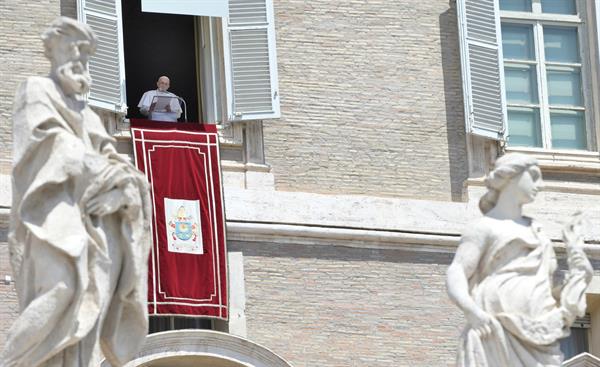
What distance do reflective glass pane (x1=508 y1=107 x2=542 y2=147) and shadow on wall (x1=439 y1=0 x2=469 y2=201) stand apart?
1.58 feet

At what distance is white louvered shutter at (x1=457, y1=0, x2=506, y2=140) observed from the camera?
3017cm

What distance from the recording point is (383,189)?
3003 cm

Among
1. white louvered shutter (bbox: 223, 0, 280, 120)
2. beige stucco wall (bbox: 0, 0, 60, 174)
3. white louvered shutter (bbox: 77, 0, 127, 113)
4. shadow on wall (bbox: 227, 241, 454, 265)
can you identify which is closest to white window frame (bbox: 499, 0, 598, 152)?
shadow on wall (bbox: 227, 241, 454, 265)

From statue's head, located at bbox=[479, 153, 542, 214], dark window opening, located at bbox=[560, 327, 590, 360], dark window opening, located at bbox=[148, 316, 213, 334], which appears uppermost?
statue's head, located at bbox=[479, 153, 542, 214]

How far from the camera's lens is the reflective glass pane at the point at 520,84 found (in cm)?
3075

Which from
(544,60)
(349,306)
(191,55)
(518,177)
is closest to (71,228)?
(518,177)

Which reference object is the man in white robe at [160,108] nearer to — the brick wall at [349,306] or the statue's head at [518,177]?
the brick wall at [349,306]

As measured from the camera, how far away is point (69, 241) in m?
18.2

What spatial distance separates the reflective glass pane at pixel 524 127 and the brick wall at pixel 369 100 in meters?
0.51

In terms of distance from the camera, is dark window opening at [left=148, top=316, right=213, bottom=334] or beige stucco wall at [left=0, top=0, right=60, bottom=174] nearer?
beige stucco wall at [left=0, top=0, right=60, bottom=174]

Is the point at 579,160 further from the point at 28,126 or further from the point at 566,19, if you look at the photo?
the point at 28,126

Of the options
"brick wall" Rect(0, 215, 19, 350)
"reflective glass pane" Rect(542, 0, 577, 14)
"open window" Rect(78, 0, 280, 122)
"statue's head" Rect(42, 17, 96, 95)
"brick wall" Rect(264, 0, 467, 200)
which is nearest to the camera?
"statue's head" Rect(42, 17, 96, 95)

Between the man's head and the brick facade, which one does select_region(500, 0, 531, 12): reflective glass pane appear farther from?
the man's head

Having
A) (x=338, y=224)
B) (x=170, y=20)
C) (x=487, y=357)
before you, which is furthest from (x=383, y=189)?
(x=487, y=357)
